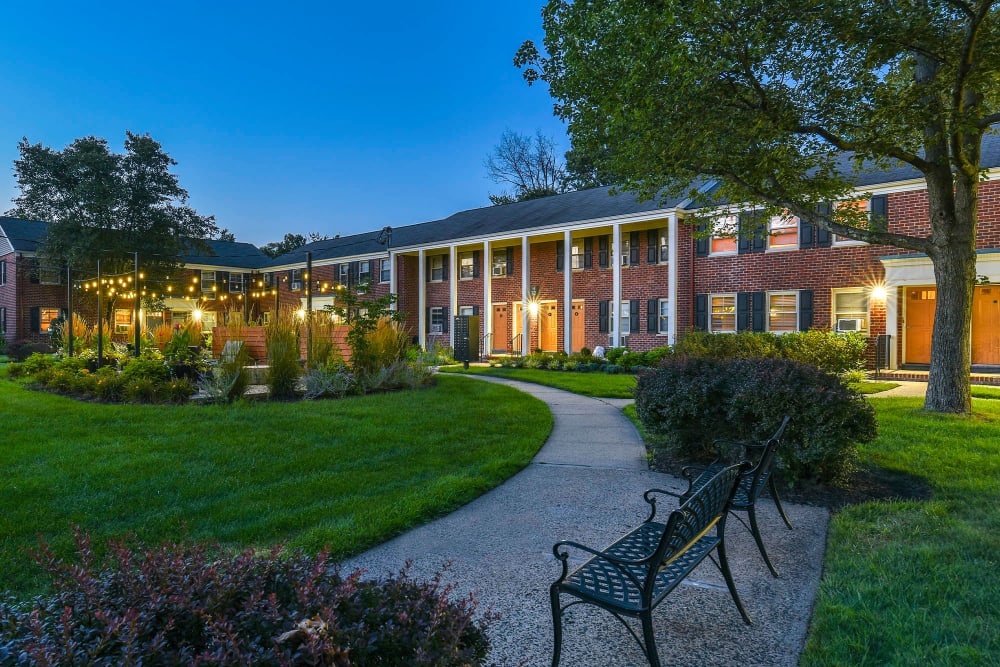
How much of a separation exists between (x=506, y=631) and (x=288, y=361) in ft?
26.9

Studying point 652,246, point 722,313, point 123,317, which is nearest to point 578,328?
point 652,246

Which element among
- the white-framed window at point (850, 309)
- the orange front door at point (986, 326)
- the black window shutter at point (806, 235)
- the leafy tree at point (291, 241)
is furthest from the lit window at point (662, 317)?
the leafy tree at point (291, 241)

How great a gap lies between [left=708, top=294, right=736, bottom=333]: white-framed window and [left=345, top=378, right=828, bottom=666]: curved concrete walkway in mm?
14388

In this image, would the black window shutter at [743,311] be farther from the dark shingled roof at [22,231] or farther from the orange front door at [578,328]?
the dark shingled roof at [22,231]

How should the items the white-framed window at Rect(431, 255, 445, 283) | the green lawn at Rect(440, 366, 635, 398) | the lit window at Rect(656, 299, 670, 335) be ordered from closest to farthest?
the green lawn at Rect(440, 366, 635, 398), the lit window at Rect(656, 299, 670, 335), the white-framed window at Rect(431, 255, 445, 283)

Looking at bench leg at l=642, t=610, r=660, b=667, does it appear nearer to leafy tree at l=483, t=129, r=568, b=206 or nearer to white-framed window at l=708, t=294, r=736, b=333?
white-framed window at l=708, t=294, r=736, b=333

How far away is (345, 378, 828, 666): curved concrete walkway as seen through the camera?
258 centimetres

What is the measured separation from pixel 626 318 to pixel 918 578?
18.5 metres

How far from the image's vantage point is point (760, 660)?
247 cm

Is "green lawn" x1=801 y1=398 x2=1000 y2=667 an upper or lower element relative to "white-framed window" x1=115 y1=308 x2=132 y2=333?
lower

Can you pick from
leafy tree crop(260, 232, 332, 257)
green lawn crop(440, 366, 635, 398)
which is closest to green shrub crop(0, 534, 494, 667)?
green lawn crop(440, 366, 635, 398)

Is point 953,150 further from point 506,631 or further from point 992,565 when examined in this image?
point 506,631

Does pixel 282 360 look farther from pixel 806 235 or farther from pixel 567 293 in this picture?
pixel 806 235

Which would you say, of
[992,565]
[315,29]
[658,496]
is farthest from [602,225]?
[315,29]
